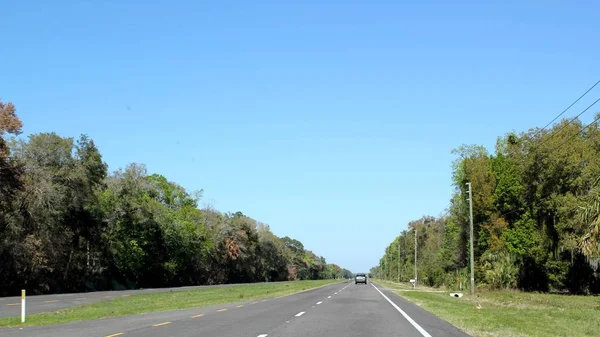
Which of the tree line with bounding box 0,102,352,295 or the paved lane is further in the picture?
the tree line with bounding box 0,102,352,295

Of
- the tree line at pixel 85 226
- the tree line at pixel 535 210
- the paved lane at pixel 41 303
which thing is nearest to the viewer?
the paved lane at pixel 41 303

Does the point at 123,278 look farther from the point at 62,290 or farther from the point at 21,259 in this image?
the point at 21,259

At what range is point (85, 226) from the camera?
62.3 metres

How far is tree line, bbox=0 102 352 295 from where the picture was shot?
4847cm

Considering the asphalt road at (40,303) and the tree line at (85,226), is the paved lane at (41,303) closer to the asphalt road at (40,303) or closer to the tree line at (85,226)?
the asphalt road at (40,303)

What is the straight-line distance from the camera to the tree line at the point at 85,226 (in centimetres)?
4847

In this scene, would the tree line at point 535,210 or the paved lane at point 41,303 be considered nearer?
the paved lane at point 41,303

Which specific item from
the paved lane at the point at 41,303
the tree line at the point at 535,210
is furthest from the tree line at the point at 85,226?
the tree line at the point at 535,210

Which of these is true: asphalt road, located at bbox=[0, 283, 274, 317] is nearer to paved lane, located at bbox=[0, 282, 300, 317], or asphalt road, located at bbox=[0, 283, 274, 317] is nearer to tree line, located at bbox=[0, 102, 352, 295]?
paved lane, located at bbox=[0, 282, 300, 317]

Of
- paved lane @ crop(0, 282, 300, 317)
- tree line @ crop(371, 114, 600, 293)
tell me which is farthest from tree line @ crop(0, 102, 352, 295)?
tree line @ crop(371, 114, 600, 293)

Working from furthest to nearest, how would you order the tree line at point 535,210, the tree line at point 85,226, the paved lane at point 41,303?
the tree line at point 535,210 → the tree line at point 85,226 → the paved lane at point 41,303

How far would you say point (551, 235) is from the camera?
5950cm

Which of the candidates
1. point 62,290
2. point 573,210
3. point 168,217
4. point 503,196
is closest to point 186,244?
point 168,217

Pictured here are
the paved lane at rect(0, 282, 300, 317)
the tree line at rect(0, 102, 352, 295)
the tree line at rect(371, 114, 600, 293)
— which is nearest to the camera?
the paved lane at rect(0, 282, 300, 317)
